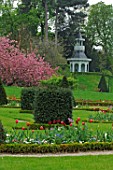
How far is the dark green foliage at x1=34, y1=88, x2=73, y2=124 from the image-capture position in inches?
Answer: 679

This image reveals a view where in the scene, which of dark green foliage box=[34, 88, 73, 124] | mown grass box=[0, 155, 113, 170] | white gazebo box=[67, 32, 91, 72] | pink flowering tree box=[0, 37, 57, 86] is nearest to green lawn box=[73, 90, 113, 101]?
pink flowering tree box=[0, 37, 57, 86]

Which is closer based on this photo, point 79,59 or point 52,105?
point 52,105

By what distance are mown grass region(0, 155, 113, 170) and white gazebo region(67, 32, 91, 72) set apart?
51.7 metres

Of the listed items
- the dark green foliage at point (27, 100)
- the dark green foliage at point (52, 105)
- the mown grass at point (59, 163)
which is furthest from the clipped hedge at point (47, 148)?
the dark green foliage at point (27, 100)

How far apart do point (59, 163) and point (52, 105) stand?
8.20 meters

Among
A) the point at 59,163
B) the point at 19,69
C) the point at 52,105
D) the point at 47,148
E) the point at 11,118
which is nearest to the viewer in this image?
the point at 59,163

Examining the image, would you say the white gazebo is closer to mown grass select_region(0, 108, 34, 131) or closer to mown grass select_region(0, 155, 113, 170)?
mown grass select_region(0, 108, 34, 131)

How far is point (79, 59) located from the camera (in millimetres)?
61906

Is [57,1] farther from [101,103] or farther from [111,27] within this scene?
[101,103]

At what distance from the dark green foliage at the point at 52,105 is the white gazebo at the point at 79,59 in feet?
144

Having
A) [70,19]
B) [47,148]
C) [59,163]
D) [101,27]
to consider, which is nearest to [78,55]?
[70,19]

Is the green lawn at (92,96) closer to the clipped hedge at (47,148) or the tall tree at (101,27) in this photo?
the clipped hedge at (47,148)

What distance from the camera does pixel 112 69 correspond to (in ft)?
223

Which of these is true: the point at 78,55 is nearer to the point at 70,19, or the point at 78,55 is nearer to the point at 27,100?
the point at 70,19
